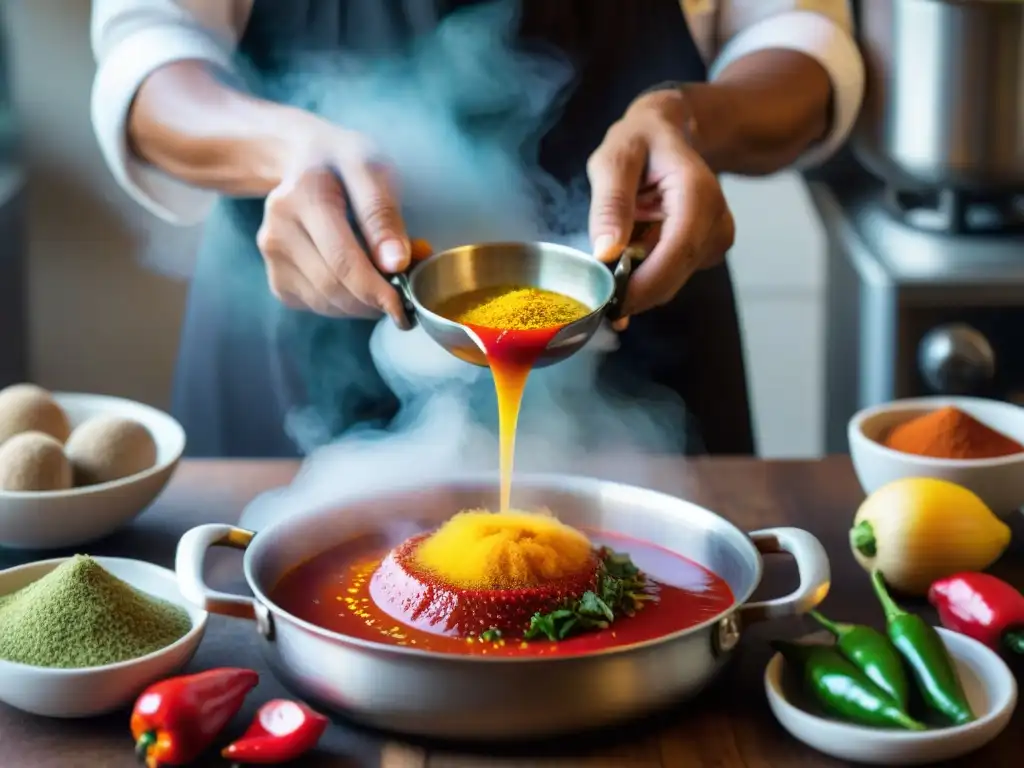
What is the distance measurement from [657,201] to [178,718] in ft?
2.88

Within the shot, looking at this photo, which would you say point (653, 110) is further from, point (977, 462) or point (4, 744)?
point (4, 744)

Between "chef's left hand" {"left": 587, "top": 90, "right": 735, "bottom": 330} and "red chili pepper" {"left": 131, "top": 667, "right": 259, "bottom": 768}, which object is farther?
"chef's left hand" {"left": 587, "top": 90, "right": 735, "bottom": 330}

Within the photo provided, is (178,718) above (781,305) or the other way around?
above

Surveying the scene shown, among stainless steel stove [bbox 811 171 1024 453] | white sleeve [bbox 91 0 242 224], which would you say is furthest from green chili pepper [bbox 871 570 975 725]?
white sleeve [bbox 91 0 242 224]

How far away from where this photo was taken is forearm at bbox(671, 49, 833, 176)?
187 cm

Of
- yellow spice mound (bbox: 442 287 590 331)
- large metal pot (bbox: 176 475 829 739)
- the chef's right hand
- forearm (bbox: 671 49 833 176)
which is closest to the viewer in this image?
large metal pot (bbox: 176 475 829 739)

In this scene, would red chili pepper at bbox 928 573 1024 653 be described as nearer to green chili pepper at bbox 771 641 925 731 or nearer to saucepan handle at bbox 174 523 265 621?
green chili pepper at bbox 771 641 925 731

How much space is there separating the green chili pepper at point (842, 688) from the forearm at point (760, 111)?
844 mm

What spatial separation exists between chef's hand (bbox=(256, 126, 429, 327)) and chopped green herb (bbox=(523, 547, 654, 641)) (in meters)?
0.36

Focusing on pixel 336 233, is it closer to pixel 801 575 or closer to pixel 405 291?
pixel 405 291

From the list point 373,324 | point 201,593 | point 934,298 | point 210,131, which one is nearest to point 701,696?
point 201,593

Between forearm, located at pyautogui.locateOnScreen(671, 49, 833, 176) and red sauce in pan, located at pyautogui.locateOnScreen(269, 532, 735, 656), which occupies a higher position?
forearm, located at pyautogui.locateOnScreen(671, 49, 833, 176)

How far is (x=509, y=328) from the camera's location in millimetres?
1361

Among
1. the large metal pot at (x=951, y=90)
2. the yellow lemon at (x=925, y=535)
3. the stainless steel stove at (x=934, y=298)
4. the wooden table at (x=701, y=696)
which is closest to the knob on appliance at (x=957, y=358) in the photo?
the stainless steel stove at (x=934, y=298)
